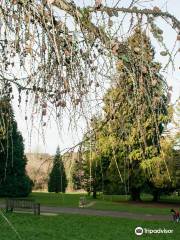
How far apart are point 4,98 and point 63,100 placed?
1.33 ft

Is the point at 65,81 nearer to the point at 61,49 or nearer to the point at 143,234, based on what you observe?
the point at 61,49

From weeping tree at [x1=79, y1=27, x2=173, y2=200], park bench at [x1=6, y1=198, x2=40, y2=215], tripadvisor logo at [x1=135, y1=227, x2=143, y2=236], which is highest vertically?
weeping tree at [x1=79, y1=27, x2=173, y2=200]

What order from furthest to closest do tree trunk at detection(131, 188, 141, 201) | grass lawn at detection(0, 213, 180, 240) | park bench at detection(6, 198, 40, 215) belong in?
tree trunk at detection(131, 188, 141, 201), park bench at detection(6, 198, 40, 215), grass lawn at detection(0, 213, 180, 240)

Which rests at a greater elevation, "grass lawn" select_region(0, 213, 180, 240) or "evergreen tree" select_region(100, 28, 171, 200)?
"evergreen tree" select_region(100, 28, 171, 200)

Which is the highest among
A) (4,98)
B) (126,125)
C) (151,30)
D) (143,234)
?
(151,30)

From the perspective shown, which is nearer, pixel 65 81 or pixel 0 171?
pixel 65 81

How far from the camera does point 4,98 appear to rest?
219 centimetres

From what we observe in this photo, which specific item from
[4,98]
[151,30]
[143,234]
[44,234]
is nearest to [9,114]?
[4,98]

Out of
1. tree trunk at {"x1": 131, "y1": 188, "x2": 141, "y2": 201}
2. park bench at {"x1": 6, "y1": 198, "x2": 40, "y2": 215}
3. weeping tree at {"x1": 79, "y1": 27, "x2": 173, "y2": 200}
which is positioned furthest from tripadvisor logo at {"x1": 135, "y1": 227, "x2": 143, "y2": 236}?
tree trunk at {"x1": 131, "y1": 188, "x2": 141, "y2": 201}

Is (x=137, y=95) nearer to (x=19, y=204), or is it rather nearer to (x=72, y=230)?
(x=72, y=230)

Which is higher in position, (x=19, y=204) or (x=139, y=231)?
(x=19, y=204)

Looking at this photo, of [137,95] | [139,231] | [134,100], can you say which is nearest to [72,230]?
[139,231]

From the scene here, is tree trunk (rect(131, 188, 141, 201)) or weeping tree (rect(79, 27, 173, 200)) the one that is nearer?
weeping tree (rect(79, 27, 173, 200))

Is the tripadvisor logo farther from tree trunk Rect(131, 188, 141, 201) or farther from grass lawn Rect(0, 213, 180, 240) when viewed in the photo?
tree trunk Rect(131, 188, 141, 201)
